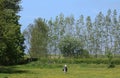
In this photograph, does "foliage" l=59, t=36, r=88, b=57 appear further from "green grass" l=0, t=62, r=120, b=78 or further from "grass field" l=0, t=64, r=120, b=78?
"grass field" l=0, t=64, r=120, b=78

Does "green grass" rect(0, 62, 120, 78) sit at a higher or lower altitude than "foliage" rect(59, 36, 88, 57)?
lower

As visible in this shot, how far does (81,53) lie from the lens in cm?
14138

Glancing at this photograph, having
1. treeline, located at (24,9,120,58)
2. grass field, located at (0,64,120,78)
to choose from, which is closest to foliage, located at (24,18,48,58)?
treeline, located at (24,9,120,58)

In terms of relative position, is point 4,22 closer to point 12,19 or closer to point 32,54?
point 12,19

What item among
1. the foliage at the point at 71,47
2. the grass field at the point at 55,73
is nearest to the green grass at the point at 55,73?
the grass field at the point at 55,73

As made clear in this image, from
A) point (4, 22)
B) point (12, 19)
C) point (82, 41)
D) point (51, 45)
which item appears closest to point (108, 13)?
point (82, 41)

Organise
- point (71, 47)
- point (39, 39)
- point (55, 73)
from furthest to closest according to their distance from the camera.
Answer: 1. point (39, 39)
2. point (71, 47)
3. point (55, 73)

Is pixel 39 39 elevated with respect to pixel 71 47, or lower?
elevated

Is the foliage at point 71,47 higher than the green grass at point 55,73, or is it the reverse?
the foliage at point 71,47

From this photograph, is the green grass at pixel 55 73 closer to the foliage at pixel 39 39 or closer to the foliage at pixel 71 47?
the foliage at pixel 71 47

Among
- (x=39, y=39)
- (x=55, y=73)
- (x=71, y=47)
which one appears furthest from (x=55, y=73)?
(x=39, y=39)

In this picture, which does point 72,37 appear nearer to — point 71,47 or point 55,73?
point 71,47

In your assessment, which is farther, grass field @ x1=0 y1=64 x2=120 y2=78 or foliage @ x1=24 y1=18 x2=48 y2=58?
foliage @ x1=24 y1=18 x2=48 y2=58

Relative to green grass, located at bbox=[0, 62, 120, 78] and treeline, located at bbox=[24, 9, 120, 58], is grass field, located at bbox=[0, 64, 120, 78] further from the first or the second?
treeline, located at bbox=[24, 9, 120, 58]
